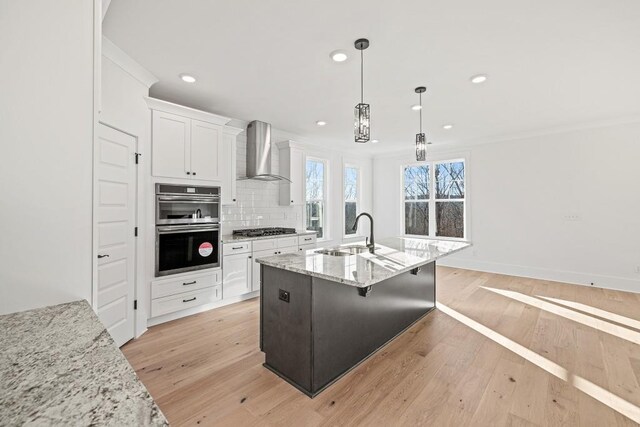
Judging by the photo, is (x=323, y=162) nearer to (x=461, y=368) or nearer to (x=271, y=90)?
(x=271, y=90)

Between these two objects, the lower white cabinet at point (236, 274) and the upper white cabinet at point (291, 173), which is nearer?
the lower white cabinet at point (236, 274)

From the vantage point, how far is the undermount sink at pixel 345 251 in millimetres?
2642

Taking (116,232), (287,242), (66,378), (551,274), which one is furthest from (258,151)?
(551,274)

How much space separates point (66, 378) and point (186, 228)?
2899 mm

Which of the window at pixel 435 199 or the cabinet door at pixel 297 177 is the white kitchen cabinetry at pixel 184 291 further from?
the window at pixel 435 199

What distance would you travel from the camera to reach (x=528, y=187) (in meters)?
5.18

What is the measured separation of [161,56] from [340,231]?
4.55 m

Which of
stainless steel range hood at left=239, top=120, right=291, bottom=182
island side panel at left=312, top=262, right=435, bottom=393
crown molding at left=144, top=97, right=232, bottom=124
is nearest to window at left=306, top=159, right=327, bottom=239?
stainless steel range hood at left=239, top=120, right=291, bottom=182

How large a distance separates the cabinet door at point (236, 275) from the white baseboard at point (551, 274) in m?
4.37

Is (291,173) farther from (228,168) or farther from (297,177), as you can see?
(228,168)

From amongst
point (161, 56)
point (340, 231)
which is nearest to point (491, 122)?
point (340, 231)

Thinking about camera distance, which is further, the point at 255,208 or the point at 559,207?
the point at 559,207

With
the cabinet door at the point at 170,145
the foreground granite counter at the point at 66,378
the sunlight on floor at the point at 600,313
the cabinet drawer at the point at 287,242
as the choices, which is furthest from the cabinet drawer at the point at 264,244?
the sunlight on floor at the point at 600,313

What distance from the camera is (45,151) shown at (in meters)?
1.01
